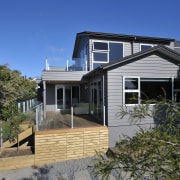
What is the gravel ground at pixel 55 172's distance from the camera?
234 inches

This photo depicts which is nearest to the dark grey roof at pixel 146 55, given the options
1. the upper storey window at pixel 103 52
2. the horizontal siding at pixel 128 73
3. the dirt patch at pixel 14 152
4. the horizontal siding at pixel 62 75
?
the horizontal siding at pixel 128 73

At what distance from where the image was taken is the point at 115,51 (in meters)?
13.2

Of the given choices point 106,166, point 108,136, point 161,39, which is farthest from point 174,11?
point 106,166

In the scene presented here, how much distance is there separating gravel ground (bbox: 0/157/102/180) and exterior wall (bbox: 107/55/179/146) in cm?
226

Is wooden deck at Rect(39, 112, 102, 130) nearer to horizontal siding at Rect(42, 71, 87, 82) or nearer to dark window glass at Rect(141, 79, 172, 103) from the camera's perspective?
horizontal siding at Rect(42, 71, 87, 82)

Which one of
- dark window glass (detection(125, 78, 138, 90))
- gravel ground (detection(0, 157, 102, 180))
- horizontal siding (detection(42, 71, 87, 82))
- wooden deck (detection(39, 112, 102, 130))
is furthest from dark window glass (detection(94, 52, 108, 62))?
gravel ground (detection(0, 157, 102, 180))

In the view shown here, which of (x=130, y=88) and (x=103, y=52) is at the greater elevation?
(x=103, y=52)

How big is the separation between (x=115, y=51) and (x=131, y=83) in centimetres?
537

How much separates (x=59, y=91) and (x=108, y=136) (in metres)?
7.95

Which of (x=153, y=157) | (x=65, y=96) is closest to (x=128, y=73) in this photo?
(x=153, y=157)

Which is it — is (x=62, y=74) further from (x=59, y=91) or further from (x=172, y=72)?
(x=172, y=72)

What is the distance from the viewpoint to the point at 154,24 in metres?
18.7

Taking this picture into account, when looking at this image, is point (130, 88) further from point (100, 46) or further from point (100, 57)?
point (100, 46)

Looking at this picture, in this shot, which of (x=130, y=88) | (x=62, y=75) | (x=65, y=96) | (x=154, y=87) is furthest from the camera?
(x=65, y=96)
